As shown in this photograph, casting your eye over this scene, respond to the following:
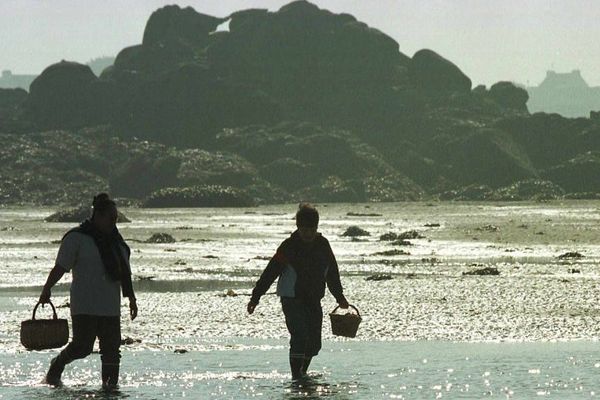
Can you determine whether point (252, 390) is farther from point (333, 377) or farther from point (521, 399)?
point (521, 399)

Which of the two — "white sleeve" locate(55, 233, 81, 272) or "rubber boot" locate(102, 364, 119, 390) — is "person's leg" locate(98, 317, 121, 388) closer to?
"rubber boot" locate(102, 364, 119, 390)

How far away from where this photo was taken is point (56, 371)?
14844 millimetres

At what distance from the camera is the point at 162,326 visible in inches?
826

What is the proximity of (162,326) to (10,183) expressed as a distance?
173666mm

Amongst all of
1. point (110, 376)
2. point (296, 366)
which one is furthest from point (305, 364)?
point (110, 376)

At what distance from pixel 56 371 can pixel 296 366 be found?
109 inches

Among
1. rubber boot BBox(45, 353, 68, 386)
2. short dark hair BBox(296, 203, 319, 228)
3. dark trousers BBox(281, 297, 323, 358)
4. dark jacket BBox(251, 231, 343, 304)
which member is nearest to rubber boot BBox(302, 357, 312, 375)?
dark trousers BBox(281, 297, 323, 358)

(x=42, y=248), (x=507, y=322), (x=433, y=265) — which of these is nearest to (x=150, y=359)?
(x=507, y=322)

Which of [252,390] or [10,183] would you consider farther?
[10,183]

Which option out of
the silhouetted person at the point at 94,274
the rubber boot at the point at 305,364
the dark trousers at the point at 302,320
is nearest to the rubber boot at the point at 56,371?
the silhouetted person at the point at 94,274

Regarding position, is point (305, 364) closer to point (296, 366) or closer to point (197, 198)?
point (296, 366)

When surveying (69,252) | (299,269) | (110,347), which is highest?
(69,252)

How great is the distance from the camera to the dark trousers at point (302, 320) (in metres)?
15.1

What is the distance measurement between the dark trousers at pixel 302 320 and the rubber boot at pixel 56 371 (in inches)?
102
